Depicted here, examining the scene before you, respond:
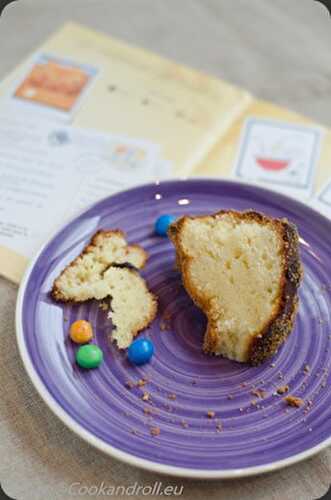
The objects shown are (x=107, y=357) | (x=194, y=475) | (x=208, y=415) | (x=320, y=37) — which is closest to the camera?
(x=194, y=475)

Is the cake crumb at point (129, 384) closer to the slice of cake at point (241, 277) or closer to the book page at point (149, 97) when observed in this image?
the slice of cake at point (241, 277)

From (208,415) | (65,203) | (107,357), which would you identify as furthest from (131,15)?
(208,415)

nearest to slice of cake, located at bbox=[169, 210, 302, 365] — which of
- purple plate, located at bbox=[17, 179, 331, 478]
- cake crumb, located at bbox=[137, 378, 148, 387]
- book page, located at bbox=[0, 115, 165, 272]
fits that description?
purple plate, located at bbox=[17, 179, 331, 478]

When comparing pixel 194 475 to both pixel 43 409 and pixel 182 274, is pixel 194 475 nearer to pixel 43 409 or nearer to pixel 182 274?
pixel 43 409

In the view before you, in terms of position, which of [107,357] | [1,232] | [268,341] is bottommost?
[1,232]

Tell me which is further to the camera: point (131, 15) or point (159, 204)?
point (131, 15)

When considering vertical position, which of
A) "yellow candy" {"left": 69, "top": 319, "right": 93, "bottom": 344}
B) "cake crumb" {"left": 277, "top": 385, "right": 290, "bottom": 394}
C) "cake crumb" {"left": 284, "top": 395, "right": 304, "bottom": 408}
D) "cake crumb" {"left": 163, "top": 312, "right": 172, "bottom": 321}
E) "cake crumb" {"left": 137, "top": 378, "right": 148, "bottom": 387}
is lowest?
"yellow candy" {"left": 69, "top": 319, "right": 93, "bottom": 344}

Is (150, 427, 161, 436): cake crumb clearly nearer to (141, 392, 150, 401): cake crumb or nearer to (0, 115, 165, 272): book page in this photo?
(141, 392, 150, 401): cake crumb
